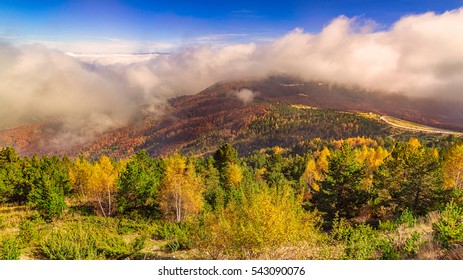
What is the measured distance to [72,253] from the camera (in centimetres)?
757

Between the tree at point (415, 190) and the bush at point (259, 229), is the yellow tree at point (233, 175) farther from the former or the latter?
the bush at point (259, 229)

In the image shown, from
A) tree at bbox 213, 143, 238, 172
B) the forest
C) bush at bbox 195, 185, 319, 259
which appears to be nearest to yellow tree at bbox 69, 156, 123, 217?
the forest

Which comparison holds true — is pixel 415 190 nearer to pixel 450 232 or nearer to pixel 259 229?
pixel 450 232

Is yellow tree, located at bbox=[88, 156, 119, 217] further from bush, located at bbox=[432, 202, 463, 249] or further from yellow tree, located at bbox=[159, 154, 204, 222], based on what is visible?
bush, located at bbox=[432, 202, 463, 249]

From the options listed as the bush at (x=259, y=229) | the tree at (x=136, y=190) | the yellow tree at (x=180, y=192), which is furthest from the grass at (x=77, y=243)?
the yellow tree at (x=180, y=192)

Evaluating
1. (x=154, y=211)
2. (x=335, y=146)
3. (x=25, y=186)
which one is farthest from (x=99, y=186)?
(x=335, y=146)

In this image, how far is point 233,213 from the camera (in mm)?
7906

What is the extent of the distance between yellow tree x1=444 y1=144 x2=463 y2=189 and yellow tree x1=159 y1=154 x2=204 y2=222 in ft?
93.7

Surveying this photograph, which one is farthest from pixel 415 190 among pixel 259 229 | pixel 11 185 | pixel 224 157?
pixel 11 185

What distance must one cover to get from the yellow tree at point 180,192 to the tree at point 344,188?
1230 cm

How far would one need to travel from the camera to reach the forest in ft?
22.6

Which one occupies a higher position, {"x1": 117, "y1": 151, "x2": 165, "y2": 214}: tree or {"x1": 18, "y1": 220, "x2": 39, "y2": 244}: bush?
{"x1": 18, "y1": 220, "x2": 39, "y2": 244}: bush
